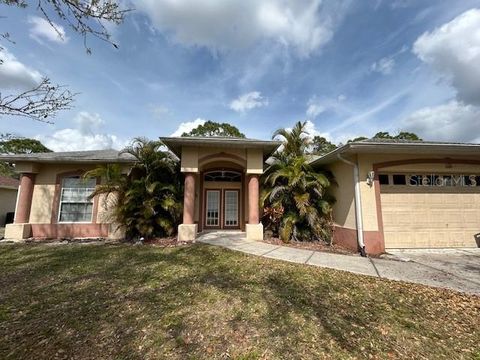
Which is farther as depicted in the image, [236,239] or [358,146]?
[236,239]

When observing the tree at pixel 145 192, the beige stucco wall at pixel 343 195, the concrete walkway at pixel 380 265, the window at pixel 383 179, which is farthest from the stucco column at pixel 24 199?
the window at pixel 383 179

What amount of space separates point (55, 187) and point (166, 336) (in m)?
10.9

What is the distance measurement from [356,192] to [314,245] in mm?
2651

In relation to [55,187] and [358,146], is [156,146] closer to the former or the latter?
[55,187]

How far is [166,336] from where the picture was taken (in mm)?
3424

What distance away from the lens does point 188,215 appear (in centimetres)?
981

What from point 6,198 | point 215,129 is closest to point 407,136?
point 215,129

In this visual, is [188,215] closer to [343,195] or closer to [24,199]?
[343,195]

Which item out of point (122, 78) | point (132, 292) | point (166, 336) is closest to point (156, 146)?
point (122, 78)

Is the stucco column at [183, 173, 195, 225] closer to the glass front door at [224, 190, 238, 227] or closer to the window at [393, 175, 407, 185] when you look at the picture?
the glass front door at [224, 190, 238, 227]

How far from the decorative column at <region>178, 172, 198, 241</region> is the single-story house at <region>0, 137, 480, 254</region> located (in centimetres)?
4

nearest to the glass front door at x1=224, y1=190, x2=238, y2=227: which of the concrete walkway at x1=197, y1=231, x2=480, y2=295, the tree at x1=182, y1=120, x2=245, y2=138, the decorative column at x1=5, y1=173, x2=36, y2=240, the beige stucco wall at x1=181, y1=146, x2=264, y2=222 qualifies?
the beige stucco wall at x1=181, y1=146, x2=264, y2=222

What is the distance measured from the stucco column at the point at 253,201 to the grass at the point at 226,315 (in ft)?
12.3

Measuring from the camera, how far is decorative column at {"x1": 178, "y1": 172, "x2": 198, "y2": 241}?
962 centimetres
